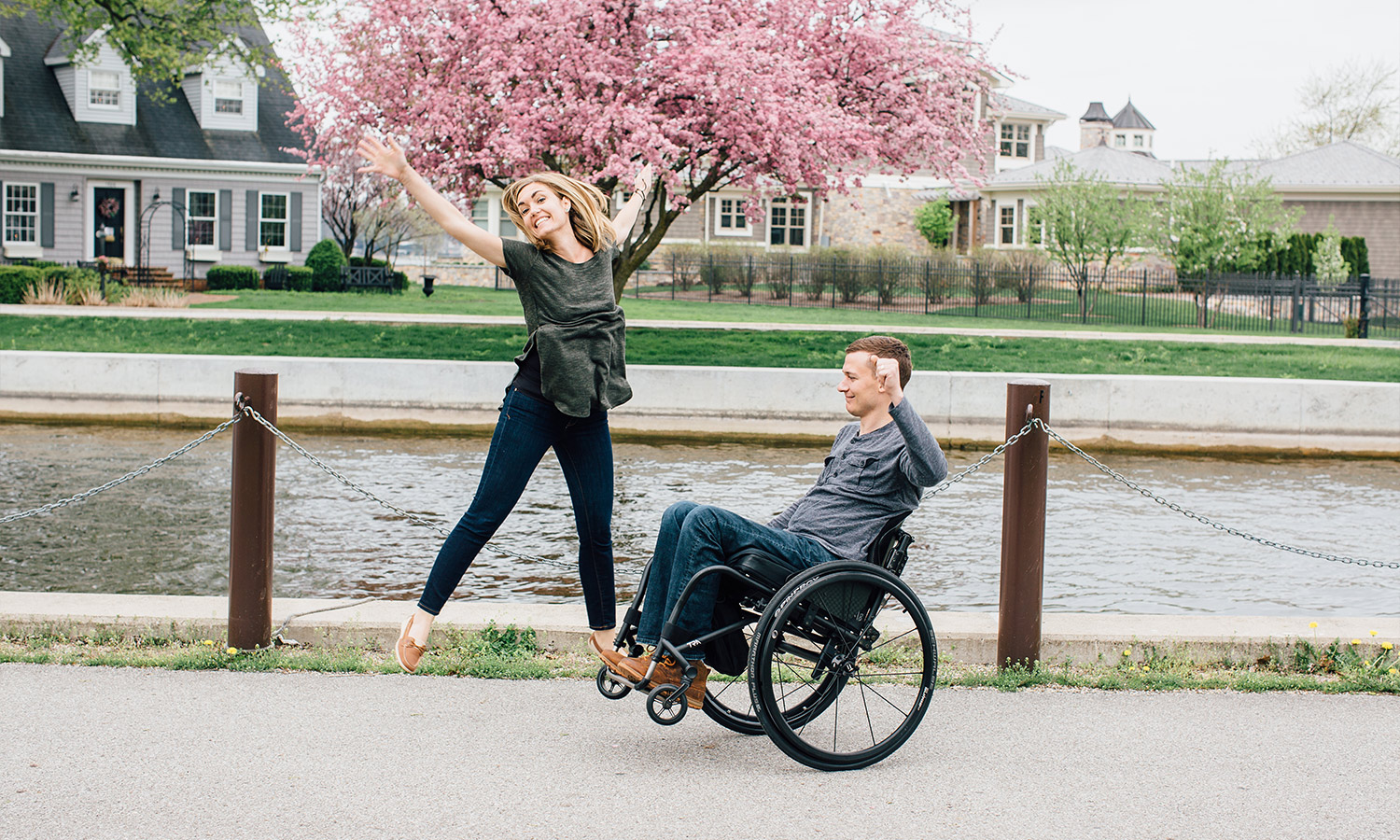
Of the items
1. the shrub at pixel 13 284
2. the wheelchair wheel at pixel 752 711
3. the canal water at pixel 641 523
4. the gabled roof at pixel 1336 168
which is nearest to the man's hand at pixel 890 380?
the wheelchair wheel at pixel 752 711

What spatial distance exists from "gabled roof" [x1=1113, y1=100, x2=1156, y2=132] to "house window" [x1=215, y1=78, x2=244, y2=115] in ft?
308

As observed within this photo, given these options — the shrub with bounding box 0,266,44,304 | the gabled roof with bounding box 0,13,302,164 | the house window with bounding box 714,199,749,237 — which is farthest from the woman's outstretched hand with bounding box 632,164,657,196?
the house window with bounding box 714,199,749,237

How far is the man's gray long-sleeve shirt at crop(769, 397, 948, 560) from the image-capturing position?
4.30 m

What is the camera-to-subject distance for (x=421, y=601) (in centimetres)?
461

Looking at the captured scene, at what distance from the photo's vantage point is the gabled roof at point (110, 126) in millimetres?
33031

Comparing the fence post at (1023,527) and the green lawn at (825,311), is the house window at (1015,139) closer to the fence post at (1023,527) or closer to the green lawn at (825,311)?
the green lawn at (825,311)

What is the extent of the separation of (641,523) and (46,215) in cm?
2859

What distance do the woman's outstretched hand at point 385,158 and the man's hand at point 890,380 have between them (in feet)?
5.47

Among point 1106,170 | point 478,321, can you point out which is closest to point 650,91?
point 478,321

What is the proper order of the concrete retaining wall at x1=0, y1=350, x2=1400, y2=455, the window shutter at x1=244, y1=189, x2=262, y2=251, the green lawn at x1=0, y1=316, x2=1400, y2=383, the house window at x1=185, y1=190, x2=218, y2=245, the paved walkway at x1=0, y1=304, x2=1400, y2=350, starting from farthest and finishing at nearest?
1. the window shutter at x1=244, y1=189, x2=262, y2=251
2. the house window at x1=185, y1=190, x2=218, y2=245
3. the paved walkway at x1=0, y1=304, x2=1400, y2=350
4. the green lawn at x1=0, y1=316, x2=1400, y2=383
5. the concrete retaining wall at x1=0, y1=350, x2=1400, y2=455

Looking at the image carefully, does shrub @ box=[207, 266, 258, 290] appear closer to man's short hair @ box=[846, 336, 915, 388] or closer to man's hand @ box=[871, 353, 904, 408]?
man's short hair @ box=[846, 336, 915, 388]

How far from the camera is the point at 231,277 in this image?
3328 centimetres

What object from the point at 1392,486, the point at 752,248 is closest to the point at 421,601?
the point at 1392,486

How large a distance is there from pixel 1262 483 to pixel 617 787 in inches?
394
